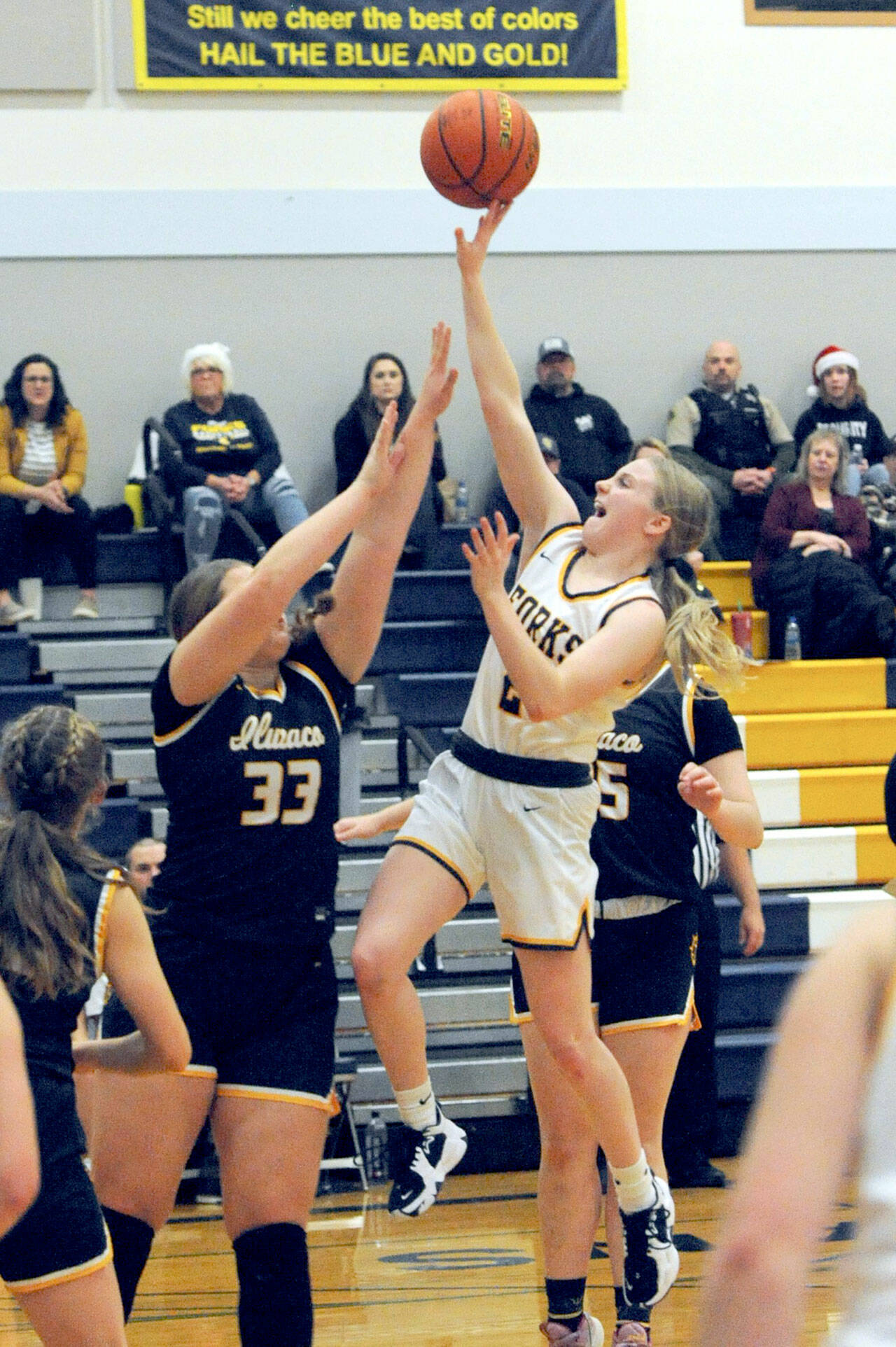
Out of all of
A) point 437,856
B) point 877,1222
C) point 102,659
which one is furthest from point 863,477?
point 877,1222

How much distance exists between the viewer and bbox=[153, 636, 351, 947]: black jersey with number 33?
314 cm

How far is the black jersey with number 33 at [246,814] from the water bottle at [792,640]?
18.1ft

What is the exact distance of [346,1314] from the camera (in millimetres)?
4520

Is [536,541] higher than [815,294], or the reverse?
[815,294]

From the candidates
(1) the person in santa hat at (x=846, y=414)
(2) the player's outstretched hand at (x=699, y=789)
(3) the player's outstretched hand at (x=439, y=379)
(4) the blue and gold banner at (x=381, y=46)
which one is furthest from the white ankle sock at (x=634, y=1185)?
(4) the blue and gold banner at (x=381, y=46)

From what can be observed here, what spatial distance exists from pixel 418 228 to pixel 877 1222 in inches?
359

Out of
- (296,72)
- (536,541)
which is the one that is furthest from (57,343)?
(536,541)

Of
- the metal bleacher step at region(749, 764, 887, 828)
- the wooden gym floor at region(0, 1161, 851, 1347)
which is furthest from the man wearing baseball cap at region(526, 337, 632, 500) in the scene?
the wooden gym floor at region(0, 1161, 851, 1347)

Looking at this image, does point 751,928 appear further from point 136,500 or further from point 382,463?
point 136,500

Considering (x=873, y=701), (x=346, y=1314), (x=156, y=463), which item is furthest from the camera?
(x=156, y=463)

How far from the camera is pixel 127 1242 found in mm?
3031

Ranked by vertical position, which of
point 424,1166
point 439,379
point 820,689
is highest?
point 439,379

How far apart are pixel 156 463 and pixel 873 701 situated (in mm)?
4099

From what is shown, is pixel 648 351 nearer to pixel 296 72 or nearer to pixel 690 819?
pixel 296 72
